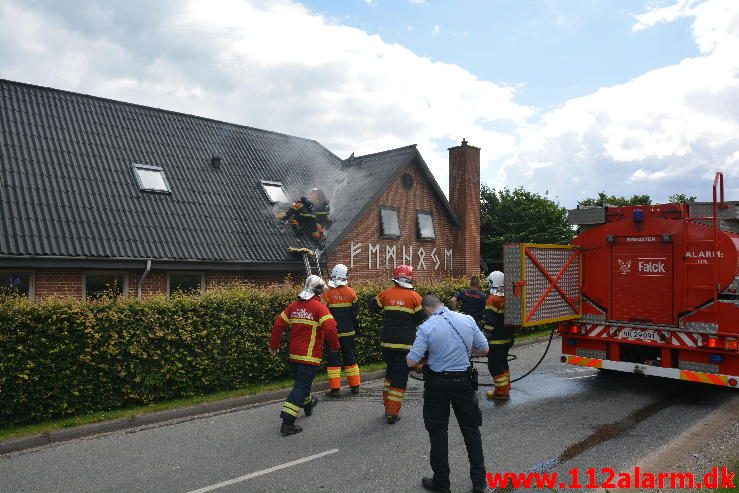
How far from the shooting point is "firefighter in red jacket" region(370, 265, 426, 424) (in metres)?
7.28

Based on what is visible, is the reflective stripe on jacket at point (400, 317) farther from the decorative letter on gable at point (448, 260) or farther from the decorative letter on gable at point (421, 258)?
the decorative letter on gable at point (448, 260)

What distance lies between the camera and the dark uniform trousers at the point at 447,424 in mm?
4992

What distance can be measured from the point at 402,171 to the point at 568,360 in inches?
444

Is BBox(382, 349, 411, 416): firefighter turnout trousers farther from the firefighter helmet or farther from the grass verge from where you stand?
the grass verge

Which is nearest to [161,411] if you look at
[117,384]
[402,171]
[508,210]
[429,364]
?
[117,384]

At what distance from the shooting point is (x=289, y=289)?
9.93 metres

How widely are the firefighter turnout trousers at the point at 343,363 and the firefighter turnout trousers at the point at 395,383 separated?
1.40 meters

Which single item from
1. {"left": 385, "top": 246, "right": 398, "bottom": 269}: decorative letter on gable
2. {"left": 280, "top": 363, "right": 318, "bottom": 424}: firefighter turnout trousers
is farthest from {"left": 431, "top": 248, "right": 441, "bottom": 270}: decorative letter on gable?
{"left": 280, "top": 363, "right": 318, "bottom": 424}: firefighter turnout trousers

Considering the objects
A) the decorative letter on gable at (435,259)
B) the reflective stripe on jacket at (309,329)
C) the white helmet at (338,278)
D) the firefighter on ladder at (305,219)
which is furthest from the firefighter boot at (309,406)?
the decorative letter on gable at (435,259)

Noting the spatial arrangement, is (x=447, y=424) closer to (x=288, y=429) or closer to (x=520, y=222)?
(x=288, y=429)

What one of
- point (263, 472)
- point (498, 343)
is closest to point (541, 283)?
point (498, 343)

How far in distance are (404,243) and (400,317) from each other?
38.2 feet

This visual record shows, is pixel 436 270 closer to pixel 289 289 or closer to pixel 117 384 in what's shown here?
pixel 289 289

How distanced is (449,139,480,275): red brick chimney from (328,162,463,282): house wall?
0.27 metres
